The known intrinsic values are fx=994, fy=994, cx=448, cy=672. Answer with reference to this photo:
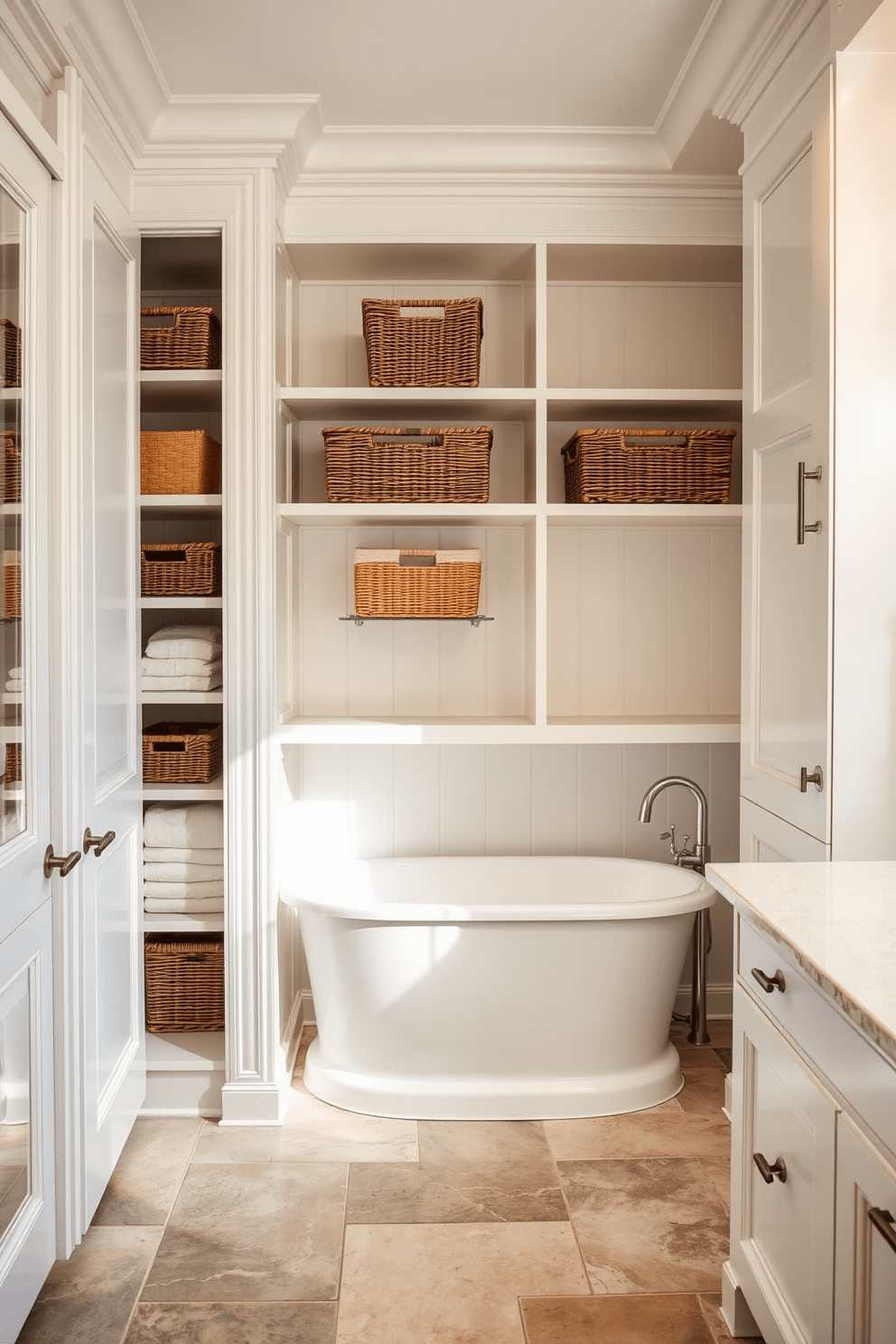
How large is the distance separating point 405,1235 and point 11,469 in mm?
1736

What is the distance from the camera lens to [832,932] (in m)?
1.34

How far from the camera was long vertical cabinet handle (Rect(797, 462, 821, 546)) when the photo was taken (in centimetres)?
196

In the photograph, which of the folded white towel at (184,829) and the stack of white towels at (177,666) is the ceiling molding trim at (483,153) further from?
the folded white towel at (184,829)

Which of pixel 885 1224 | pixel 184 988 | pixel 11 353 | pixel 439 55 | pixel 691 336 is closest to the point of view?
pixel 885 1224

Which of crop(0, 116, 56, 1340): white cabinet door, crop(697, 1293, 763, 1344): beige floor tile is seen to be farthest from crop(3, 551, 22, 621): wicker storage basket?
crop(697, 1293, 763, 1344): beige floor tile

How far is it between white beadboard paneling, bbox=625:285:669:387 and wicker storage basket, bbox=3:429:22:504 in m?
2.02

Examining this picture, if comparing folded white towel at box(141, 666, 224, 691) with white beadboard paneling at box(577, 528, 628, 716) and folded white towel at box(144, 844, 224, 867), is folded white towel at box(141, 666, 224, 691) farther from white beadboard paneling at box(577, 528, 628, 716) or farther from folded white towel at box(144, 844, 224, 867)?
white beadboard paneling at box(577, 528, 628, 716)

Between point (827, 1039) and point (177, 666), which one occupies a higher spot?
point (177, 666)

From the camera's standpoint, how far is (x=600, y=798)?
3232 mm

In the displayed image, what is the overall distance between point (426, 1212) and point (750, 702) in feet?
4.50

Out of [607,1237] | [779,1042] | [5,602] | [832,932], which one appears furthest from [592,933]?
[5,602]

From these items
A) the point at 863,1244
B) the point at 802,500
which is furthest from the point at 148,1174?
the point at 802,500

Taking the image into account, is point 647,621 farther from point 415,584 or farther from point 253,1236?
point 253,1236

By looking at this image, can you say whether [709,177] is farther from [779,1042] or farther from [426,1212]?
[426,1212]
